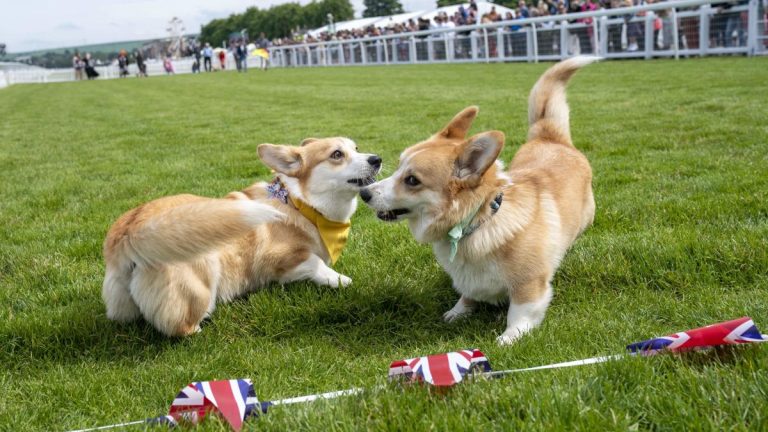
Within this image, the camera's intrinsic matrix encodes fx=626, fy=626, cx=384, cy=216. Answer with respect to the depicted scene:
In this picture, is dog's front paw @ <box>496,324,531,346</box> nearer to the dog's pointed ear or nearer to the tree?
the dog's pointed ear

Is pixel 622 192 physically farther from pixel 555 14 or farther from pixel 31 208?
pixel 555 14

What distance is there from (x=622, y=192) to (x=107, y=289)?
3.61 m

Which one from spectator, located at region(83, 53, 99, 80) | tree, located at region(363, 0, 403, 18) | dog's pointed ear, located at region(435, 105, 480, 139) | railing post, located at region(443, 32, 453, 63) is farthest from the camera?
tree, located at region(363, 0, 403, 18)

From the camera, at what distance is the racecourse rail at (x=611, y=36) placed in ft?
55.3

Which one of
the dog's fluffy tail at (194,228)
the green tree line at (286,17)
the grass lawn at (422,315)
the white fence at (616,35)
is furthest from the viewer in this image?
the green tree line at (286,17)

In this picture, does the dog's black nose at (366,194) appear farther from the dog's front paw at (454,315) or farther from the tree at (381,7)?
the tree at (381,7)

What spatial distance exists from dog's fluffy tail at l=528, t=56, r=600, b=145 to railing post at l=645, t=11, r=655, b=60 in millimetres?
16664

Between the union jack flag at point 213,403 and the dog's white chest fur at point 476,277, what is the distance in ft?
4.11

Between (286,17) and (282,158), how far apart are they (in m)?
114

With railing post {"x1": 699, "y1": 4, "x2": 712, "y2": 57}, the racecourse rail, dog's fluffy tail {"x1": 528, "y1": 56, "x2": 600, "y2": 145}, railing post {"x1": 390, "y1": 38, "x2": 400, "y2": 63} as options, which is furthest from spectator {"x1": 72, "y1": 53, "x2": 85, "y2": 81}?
dog's fluffy tail {"x1": 528, "y1": 56, "x2": 600, "y2": 145}

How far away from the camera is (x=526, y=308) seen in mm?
2895

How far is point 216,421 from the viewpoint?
2.02m

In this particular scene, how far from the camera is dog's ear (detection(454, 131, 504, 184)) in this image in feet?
9.18

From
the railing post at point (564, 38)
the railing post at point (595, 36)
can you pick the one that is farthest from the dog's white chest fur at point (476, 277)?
the railing post at point (564, 38)
